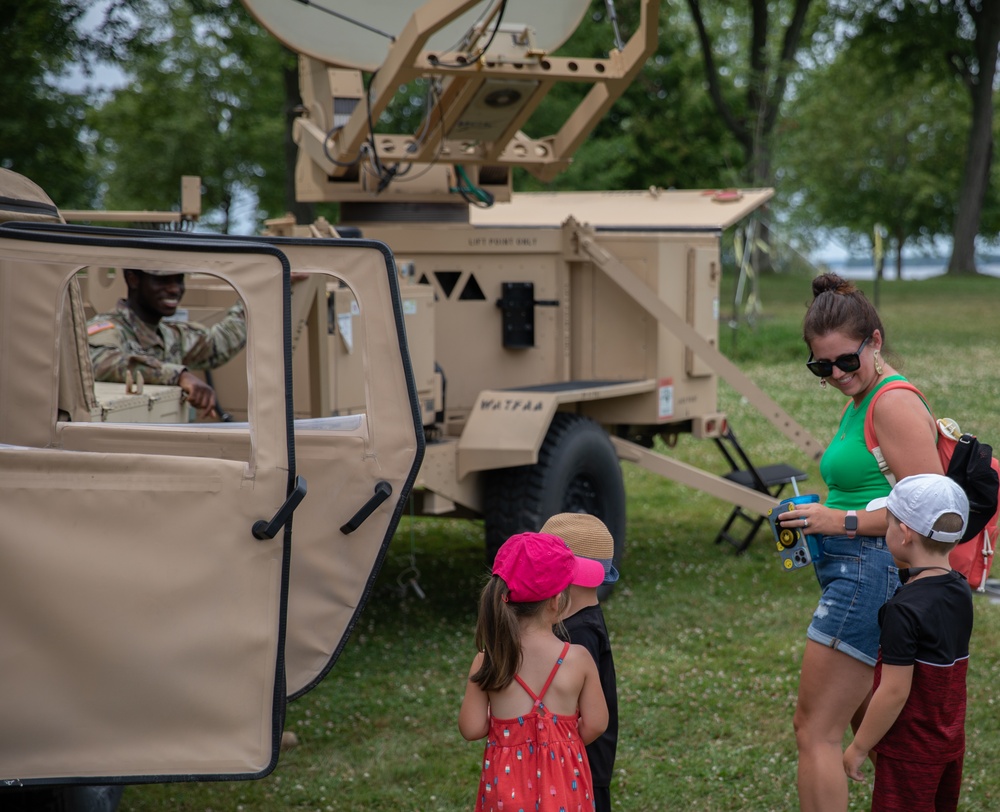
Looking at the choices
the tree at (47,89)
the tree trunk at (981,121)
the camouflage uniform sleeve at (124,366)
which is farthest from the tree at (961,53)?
the camouflage uniform sleeve at (124,366)

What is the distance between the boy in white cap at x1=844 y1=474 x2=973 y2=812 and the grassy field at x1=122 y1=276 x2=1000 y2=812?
708 mm

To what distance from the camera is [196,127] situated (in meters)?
27.8

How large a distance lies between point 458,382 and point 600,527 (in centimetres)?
418

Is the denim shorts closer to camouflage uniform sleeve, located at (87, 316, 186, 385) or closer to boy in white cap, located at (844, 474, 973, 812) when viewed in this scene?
boy in white cap, located at (844, 474, 973, 812)

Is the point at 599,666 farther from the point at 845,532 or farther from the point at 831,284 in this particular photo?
the point at 831,284

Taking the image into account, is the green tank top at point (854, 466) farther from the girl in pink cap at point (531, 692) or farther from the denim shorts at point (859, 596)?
the girl in pink cap at point (531, 692)

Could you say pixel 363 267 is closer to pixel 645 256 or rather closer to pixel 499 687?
pixel 499 687

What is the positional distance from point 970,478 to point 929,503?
1.50 feet

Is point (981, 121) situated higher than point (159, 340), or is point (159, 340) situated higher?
point (981, 121)

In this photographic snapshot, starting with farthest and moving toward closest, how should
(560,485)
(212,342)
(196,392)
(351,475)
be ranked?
(560,485)
(212,342)
(196,392)
(351,475)

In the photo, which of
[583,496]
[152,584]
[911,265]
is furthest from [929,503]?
[911,265]

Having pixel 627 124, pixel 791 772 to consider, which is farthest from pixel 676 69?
pixel 791 772

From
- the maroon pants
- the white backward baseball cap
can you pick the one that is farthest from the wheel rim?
the white backward baseball cap

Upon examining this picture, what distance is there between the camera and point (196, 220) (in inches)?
307
